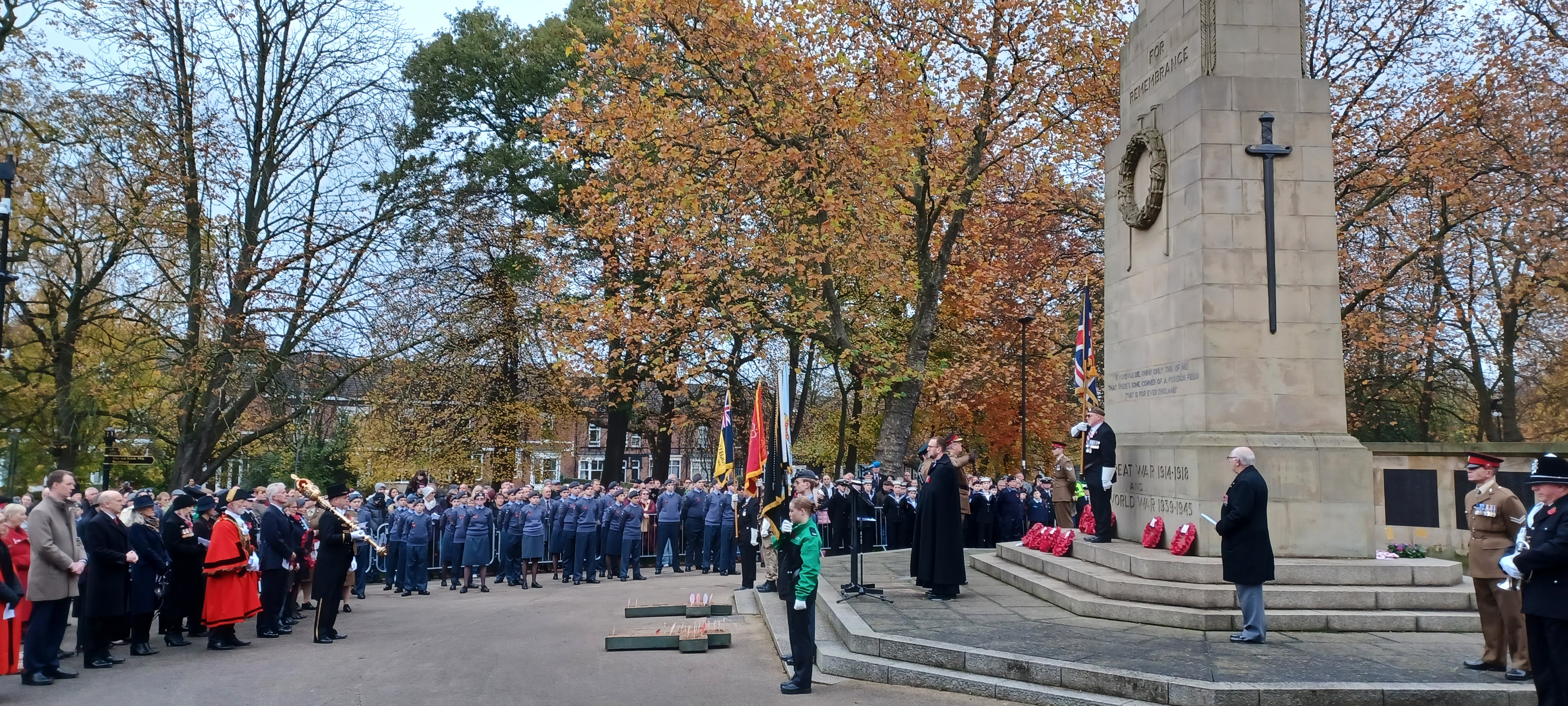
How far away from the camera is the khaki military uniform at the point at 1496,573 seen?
7.48m

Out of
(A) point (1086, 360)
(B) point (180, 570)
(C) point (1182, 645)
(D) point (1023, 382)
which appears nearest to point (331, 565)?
(B) point (180, 570)

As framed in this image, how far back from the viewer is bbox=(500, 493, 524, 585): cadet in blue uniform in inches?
723

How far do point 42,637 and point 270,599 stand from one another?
2.89 meters

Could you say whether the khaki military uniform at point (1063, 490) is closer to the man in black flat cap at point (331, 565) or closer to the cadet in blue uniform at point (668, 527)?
the cadet in blue uniform at point (668, 527)

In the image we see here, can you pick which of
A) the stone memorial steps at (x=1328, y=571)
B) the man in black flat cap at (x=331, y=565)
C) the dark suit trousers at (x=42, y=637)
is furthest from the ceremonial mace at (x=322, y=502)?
the stone memorial steps at (x=1328, y=571)

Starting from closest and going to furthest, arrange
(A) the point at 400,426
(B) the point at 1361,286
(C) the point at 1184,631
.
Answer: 1. (C) the point at 1184,631
2. (B) the point at 1361,286
3. (A) the point at 400,426

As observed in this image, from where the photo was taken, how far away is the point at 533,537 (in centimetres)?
1802

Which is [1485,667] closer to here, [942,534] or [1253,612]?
[1253,612]

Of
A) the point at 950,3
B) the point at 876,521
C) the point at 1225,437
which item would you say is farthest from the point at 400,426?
the point at 1225,437

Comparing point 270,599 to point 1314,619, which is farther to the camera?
point 270,599

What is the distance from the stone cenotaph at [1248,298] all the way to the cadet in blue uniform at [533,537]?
1025 centimetres

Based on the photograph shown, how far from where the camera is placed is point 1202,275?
11.1m

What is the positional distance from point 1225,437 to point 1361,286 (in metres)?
14.2

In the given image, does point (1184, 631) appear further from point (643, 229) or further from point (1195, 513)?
point (643, 229)
